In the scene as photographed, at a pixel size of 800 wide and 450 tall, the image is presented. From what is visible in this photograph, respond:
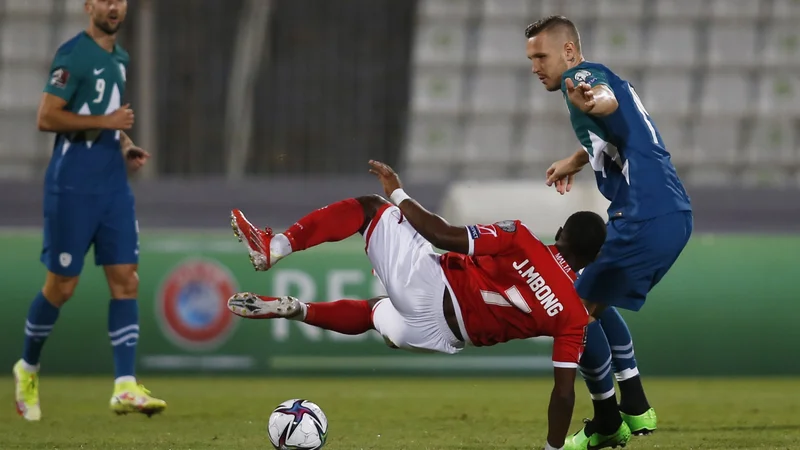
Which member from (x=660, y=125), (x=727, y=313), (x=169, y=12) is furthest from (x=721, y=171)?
(x=169, y=12)

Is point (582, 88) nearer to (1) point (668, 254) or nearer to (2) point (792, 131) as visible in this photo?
(1) point (668, 254)

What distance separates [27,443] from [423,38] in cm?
738

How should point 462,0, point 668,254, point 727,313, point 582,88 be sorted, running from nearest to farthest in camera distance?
point 582,88, point 668,254, point 727,313, point 462,0

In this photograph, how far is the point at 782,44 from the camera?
1184 cm

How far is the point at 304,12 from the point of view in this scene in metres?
11.6

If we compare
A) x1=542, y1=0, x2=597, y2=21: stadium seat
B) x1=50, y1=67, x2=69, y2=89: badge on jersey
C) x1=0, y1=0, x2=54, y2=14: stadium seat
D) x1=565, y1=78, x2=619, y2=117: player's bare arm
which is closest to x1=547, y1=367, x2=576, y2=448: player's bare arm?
x1=565, y1=78, x2=619, y2=117: player's bare arm

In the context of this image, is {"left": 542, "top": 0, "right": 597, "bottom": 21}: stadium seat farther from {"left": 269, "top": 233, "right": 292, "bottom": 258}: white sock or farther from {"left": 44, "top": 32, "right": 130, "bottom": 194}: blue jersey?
{"left": 269, "top": 233, "right": 292, "bottom": 258}: white sock

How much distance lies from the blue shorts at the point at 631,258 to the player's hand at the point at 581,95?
56 cm

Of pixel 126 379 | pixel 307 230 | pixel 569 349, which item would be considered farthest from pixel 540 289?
pixel 126 379

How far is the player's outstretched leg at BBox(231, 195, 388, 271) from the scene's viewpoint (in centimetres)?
511

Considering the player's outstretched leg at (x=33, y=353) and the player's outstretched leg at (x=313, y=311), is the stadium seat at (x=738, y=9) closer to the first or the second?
the player's outstretched leg at (x=313, y=311)

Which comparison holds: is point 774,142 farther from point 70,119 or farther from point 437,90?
point 70,119

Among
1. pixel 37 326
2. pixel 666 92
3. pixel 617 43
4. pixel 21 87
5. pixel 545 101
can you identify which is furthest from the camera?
pixel 617 43

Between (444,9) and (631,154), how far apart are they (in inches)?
289
